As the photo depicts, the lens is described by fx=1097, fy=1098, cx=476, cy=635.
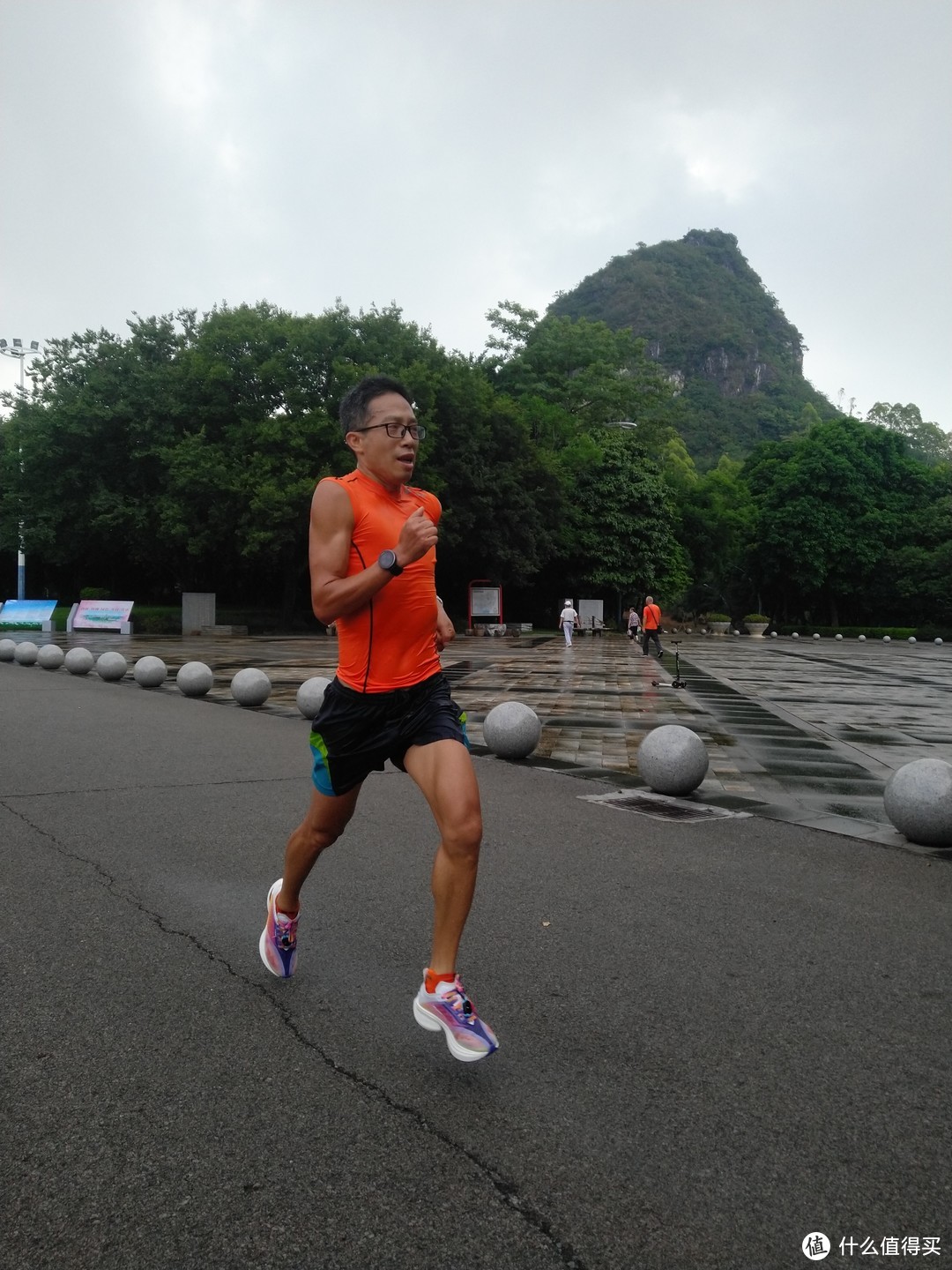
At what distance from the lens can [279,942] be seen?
3.67m

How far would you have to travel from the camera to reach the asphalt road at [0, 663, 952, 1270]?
90.1 inches

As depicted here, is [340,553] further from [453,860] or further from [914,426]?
[914,426]

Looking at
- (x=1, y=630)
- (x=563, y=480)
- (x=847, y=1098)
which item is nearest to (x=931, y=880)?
(x=847, y=1098)

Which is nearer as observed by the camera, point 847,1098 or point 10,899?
point 847,1098

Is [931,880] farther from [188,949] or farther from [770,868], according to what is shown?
[188,949]

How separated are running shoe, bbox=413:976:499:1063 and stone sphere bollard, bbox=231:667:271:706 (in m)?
10.6

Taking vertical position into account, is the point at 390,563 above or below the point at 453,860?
above

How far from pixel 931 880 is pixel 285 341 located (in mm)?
35352

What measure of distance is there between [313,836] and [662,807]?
3.94 meters

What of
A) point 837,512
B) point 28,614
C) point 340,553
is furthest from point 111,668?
point 837,512

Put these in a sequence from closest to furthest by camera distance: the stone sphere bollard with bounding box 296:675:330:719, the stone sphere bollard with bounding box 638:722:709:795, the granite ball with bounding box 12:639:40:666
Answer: the stone sphere bollard with bounding box 638:722:709:795, the stone sphere bollard with bounding box 296:675:330:719, the granite ball with bounding box 12:639:40:666

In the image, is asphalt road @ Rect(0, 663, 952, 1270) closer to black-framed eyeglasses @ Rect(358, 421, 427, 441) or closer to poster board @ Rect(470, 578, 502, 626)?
black-framed eyeglasses @ Rect(358, 421, 427, 441)

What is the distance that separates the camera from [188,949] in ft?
13.2

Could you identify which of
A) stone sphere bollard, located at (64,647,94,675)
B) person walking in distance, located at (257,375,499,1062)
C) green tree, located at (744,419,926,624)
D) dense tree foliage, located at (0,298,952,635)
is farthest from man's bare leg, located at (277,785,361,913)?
green tree, located at (744,419,926,624)
